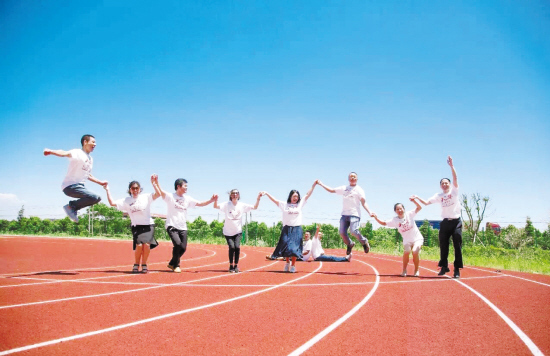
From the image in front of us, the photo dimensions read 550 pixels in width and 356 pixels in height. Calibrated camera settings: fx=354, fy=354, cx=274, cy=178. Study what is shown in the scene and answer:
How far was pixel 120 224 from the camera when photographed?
3897cm

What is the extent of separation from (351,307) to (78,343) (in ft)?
10.1

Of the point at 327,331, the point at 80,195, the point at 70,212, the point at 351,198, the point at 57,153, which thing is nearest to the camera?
the point at 327,331

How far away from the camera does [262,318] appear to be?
3.86m

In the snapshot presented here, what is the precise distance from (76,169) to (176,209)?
2471 mm

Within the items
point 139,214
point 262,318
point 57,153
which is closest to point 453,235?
point 262,318

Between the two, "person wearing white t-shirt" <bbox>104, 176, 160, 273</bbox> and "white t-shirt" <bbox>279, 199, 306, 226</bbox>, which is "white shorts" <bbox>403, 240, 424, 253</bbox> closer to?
"white t-shirt" <bbox>279, 199, 306, 226</bbox>

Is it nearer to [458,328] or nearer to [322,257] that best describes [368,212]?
[322,257]

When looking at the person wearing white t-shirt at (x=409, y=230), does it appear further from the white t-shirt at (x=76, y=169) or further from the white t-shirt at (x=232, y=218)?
the white t-shirt at (x=76, y=169)

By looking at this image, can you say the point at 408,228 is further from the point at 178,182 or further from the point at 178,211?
the point at 178,182

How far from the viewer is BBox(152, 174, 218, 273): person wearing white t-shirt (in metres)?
7.77

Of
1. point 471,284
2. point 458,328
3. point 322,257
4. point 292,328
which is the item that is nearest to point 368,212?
point 471,284

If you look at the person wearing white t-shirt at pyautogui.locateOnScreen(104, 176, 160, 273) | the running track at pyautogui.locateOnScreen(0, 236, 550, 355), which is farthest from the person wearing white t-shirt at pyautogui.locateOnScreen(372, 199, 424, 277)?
the person wearing white t-shirt at pyautogui.locateOnScreen(104, 176, 160, 273)

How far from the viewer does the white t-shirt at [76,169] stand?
566 centimetres

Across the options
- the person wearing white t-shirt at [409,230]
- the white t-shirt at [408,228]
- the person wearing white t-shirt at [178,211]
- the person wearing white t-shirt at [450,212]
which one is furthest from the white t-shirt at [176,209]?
the person wearing white t-shirt at [450,212]
